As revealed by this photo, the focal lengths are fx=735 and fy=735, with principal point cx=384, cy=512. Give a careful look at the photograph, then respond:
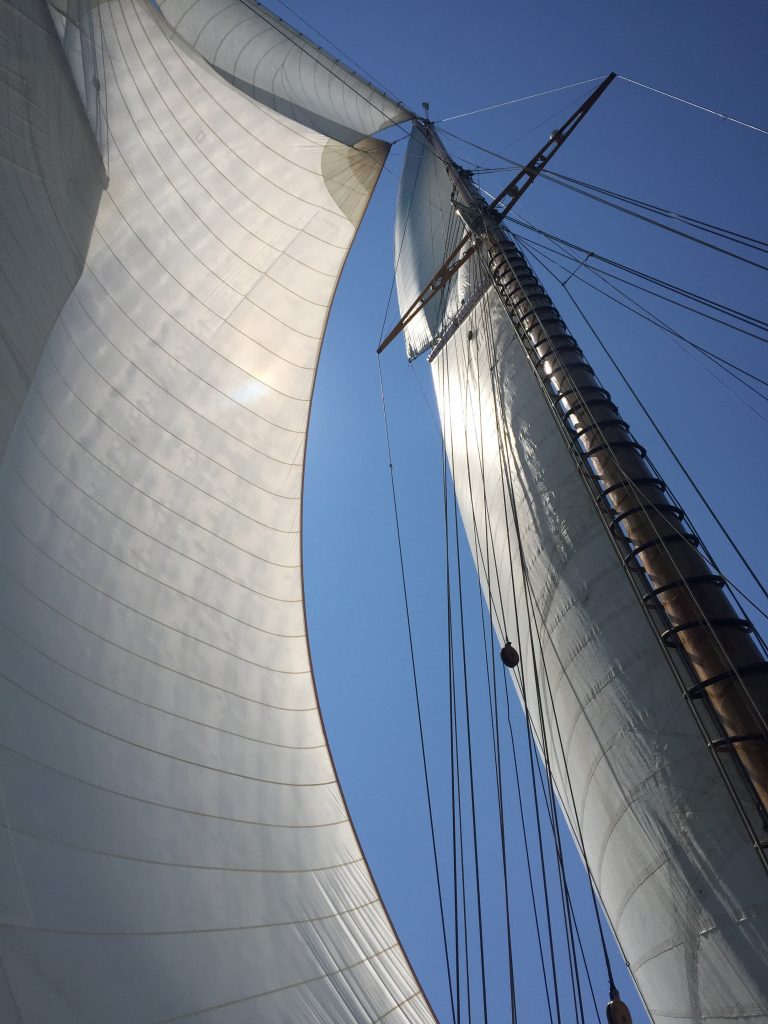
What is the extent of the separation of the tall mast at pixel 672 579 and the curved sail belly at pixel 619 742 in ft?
1.05

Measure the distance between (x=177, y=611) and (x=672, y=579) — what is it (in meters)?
2.56

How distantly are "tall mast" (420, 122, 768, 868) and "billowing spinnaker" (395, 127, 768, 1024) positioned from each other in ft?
1.03

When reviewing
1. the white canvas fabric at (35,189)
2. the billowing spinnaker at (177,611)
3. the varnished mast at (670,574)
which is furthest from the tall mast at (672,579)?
the white canvas fabric at (35,189)

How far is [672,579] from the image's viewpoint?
12.4ft

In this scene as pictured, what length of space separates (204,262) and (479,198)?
423 centimetres

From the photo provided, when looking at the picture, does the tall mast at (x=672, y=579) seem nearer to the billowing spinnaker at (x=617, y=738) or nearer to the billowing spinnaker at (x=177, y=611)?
the billowing spinnaker at (x=617, y=738)

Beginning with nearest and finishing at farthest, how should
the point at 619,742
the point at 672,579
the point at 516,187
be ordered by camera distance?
1. the point at 672,579
2. the point at 619,742
3. the point at 516,187

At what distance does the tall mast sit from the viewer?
125 inches

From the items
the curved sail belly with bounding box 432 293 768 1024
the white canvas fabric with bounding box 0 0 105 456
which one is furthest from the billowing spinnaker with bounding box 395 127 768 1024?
the white canvas fabric with bounding box 0 0 105 456

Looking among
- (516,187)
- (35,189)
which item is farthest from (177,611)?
(516,187)

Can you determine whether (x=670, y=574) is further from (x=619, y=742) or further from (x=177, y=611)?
(x=177, y=611)

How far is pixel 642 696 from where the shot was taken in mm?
4039

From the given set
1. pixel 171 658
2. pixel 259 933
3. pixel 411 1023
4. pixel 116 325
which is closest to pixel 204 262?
pixel 116 325

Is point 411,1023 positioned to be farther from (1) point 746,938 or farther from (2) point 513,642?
(2) point 513,642
